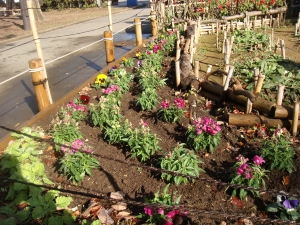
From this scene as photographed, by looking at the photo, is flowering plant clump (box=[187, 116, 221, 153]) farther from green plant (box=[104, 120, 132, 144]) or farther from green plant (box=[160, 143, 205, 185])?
green plant (box=[104, 120, 132, 144])

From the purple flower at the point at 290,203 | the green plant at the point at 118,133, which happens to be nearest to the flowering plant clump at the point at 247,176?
the purple flower at the point at 290,203

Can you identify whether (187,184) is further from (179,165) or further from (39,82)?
(39,82)

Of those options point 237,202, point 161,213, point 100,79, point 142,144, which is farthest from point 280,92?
point 100,79

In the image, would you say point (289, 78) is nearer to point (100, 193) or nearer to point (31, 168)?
point (100, 193)

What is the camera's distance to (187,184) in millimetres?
3486

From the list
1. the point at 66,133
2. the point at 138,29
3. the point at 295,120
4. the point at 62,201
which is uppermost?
the point at 138,29

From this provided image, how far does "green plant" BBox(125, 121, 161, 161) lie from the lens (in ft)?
12.5

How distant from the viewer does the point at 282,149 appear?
3.63m

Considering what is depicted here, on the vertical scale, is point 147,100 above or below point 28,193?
above

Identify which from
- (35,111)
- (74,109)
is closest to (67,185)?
(74,109)

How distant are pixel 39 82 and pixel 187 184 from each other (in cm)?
298

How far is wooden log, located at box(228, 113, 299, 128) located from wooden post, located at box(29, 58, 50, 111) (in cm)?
309

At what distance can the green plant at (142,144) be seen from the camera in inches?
150

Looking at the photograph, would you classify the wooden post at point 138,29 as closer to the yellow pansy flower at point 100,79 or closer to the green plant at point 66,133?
the yellow pansy flower at point 100,79
